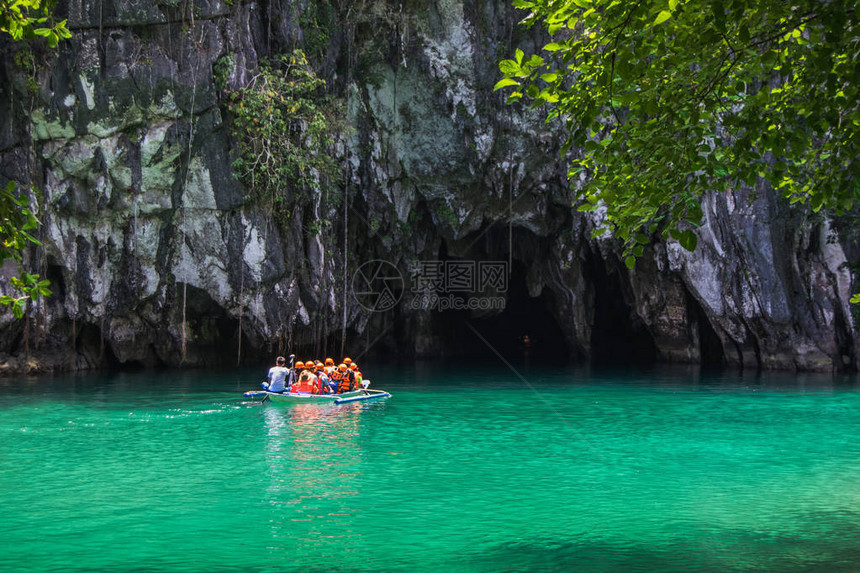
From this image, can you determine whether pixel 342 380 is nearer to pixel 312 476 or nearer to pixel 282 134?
pixel 282 134

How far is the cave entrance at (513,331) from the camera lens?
3438 centimetres

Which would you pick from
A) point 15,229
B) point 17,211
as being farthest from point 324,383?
point 17,211

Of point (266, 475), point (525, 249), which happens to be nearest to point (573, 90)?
point (266, 475)

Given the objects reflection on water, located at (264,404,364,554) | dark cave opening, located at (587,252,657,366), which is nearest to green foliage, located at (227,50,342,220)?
reflection on water, located at (264,404,364,554)

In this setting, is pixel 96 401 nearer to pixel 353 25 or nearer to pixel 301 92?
pixel 301 92

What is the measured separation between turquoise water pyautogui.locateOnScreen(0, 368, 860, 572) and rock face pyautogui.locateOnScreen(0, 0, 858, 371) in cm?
602

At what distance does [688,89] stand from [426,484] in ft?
19.4

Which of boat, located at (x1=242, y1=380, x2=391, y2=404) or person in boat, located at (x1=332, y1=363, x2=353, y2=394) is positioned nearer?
boat, located at (x1=242, y1=380, x2=391, y2=404)

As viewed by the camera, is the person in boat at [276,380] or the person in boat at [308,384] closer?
the person in boat at [276,380]

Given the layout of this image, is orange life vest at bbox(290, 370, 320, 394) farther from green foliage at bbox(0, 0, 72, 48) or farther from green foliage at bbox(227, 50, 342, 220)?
green foliage at bbox(0, 0, 72, 48)

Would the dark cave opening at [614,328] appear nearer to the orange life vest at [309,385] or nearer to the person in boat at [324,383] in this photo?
the person in boat at [324,383]

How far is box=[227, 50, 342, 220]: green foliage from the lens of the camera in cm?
2223

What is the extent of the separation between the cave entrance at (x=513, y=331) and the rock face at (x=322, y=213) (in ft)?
14.6

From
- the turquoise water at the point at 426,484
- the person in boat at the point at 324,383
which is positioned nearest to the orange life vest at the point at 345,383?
the person in boat at the point at 324,383
